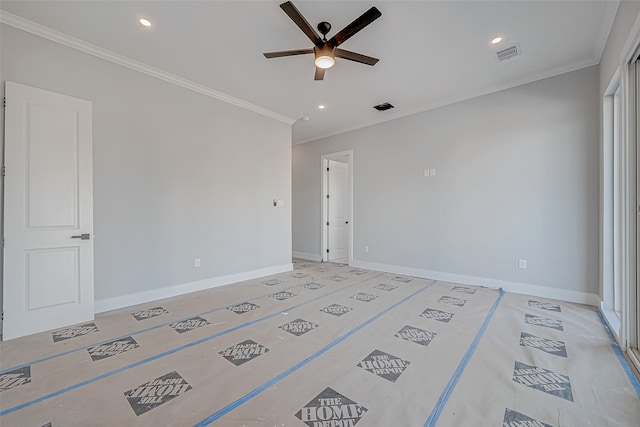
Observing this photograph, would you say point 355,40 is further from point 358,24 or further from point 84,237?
point 84,237

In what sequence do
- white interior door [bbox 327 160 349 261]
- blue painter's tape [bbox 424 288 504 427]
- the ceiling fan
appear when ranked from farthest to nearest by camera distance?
white interior door [bbox 327 160 349 261]
the ceiling fan
blue painter's tape [bbox 424 288 504 427]

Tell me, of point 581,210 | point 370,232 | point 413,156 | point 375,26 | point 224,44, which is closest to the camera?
point 375,26

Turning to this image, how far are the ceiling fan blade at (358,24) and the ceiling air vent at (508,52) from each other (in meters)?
Answer: 1.89

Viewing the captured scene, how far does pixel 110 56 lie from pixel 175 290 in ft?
9.81

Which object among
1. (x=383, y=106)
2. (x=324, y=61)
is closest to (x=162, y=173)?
(x=324, y=61)

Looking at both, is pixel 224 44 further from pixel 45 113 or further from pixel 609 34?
pixel 609 34

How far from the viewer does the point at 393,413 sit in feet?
5.09

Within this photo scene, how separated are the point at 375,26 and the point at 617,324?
376cm

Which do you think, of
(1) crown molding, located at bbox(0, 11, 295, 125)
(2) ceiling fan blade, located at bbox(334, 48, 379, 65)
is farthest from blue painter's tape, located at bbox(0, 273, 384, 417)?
(1) crown molding, located at bbox(0, 11, 295, 125)

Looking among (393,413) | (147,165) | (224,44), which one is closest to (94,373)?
(393,413)

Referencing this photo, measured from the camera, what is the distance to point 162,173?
3627 mm

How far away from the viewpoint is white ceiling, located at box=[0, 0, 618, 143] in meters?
2.45

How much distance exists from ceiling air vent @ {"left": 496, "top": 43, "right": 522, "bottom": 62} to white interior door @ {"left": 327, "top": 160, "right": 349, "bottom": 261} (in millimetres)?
3902

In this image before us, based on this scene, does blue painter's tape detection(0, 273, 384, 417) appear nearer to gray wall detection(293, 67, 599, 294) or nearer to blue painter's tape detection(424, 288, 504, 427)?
blue painter's tape detection(424, 288, 504, 427)
